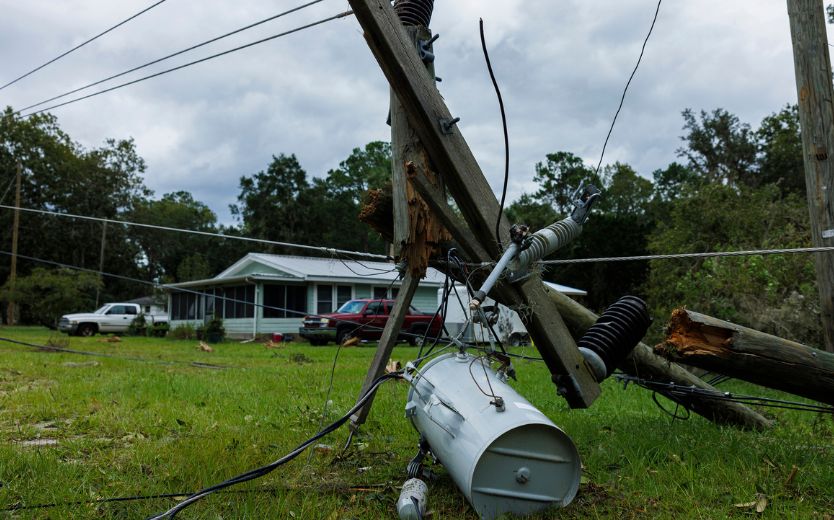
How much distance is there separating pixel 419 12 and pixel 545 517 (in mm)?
3202

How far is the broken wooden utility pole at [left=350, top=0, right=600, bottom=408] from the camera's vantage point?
3.36m

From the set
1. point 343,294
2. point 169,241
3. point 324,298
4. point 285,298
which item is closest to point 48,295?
point 285,298

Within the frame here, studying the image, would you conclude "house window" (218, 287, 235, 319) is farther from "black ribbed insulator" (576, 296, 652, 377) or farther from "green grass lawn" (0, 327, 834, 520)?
"black ribbed insulator" (576, 296, 652, 377)

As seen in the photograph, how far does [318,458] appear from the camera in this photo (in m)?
4.19

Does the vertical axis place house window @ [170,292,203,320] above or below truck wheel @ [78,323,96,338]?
above

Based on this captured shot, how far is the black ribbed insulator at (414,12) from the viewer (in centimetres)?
406

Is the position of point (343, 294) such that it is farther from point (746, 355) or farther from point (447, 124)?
point (746, 355)

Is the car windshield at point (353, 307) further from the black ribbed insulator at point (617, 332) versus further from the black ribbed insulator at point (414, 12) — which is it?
the black ribbed insulator at point (617, 332)

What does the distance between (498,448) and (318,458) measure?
1.83m

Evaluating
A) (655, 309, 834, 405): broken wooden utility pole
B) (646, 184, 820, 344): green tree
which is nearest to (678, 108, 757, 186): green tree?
(646, 184, 820, 344): green tree

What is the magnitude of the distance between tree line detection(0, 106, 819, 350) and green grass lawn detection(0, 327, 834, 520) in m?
5.85

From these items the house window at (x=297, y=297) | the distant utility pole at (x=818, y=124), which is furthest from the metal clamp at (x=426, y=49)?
the house window at (x=297, y=297)

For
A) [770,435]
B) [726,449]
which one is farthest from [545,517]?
[770,435]

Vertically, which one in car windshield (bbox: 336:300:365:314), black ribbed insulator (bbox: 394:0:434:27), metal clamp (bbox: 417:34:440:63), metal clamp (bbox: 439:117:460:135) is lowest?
car windshield (bbox: 336:300:365:314)
